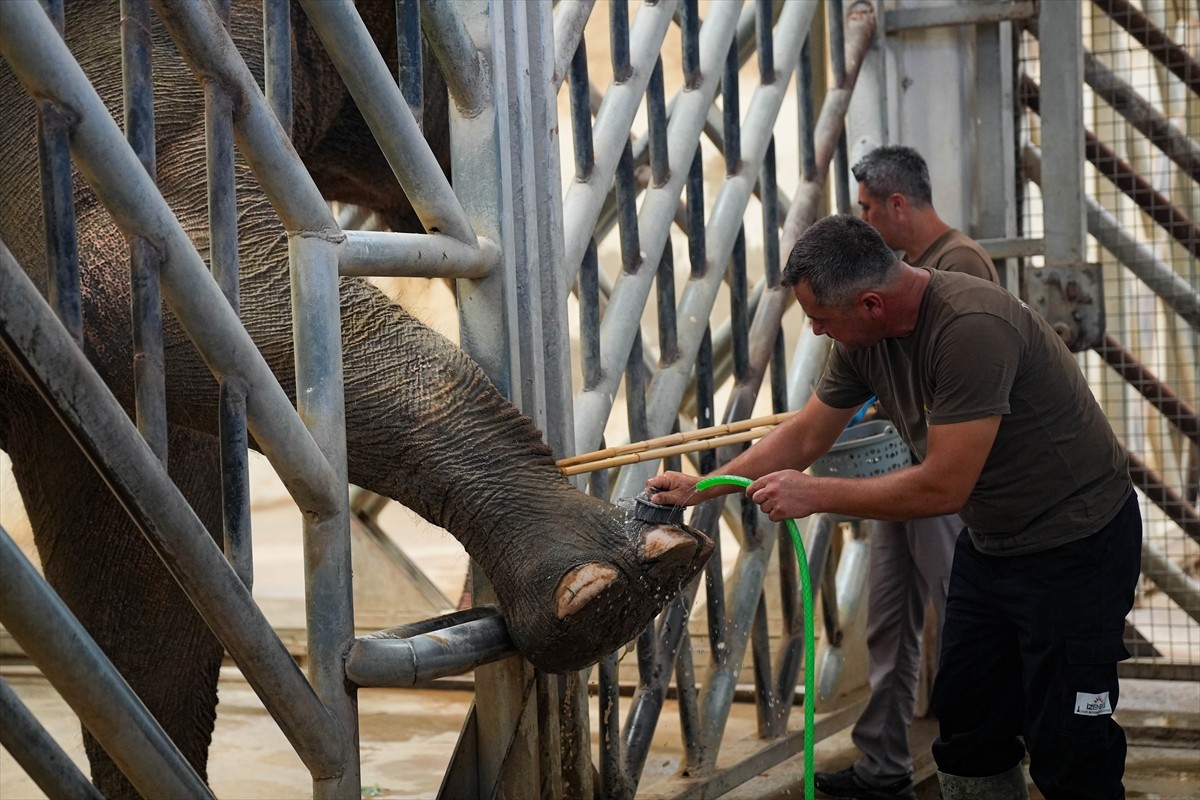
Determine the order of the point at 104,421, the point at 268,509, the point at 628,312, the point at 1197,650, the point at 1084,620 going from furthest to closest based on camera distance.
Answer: the point at 268,509 → the point at 1197,650 → the point at 628,312 → the point at 1084,620 → the point at 104,421

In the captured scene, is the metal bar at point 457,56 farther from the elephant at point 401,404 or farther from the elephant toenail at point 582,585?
the elephant toenail at point 582,585

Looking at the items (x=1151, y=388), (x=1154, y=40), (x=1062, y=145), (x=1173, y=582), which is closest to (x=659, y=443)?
(x=1062, y=145)

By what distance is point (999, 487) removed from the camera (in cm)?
307

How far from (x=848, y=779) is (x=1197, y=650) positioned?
318 cm

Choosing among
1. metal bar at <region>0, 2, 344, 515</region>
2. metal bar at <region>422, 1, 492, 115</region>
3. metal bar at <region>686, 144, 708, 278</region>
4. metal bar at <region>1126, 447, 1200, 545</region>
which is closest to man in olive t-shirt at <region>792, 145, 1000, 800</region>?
metal bar at <region>686, 144, 708, 278</region>

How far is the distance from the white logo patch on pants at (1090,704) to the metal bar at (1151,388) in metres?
2.39

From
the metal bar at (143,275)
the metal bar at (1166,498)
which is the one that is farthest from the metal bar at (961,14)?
the metal bar at (143,275)

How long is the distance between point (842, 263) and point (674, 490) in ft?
1.78

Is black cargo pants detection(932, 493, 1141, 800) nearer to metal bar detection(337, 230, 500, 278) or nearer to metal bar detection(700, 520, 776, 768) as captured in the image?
metal bar detection(700, 520, 776, 768)

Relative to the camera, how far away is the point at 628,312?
3.59 m

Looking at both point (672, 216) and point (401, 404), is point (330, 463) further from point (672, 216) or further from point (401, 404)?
point (672, 216)

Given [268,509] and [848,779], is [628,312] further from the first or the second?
[268,509]

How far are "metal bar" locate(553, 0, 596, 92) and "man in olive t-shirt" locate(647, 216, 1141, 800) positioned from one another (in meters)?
0.68

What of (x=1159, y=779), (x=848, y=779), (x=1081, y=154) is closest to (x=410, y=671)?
(x=848, y=779)
